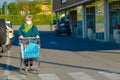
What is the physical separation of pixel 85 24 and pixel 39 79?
2680 cm

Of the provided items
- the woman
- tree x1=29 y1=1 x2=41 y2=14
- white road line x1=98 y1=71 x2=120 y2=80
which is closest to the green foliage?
tree x1=29 y1=1 x2=41 y2=14

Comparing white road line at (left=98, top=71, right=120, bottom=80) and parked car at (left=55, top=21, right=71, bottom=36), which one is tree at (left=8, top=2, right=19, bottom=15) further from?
white road line at (left=98, top=71, right=120, bottom=80)

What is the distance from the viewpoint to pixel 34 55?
510 inches

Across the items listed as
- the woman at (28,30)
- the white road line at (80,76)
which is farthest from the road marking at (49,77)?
the woman at (28,30)

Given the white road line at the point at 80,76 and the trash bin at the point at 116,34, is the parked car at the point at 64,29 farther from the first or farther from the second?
the white road line at the point at 80,76

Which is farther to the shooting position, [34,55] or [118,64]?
[118,64]

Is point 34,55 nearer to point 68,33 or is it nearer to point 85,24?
point 85,24

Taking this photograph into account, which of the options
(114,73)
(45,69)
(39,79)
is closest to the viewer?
(39,79)

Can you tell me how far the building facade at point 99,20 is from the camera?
29.9 m

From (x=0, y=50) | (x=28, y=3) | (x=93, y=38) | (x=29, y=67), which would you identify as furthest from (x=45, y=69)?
(x=28, y=3)

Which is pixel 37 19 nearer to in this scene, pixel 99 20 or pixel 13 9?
pixel 13 9

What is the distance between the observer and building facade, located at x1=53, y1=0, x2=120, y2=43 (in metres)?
29.9

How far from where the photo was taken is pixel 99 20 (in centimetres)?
3269

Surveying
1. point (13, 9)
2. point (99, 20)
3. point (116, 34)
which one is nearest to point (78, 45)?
point (116, 34)
